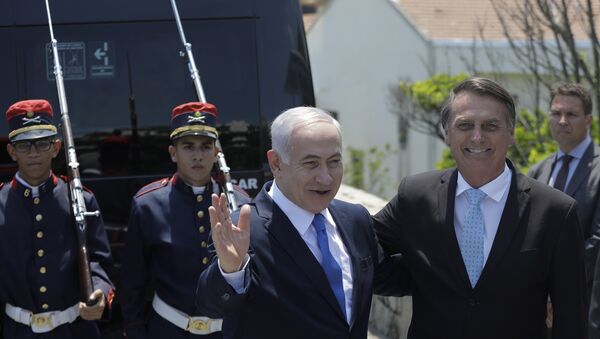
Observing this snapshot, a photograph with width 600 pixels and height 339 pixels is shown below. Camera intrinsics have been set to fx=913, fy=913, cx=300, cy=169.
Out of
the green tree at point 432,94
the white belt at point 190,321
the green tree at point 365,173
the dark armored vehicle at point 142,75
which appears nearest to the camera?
the white belt at point 190,321

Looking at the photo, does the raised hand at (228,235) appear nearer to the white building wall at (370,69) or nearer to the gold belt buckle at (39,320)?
the gold belt buckle at (39,320)

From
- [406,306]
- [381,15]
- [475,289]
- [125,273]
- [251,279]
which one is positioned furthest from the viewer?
[381,15]

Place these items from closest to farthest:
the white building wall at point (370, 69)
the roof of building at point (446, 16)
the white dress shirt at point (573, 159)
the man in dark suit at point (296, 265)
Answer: the man in dark suit at point (296, 265), the white dress shirt at point (573, 159), the white building wall at point (370, 69), the roof of building at point (446, 16)

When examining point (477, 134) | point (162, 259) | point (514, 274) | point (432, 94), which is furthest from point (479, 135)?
point (432, 94)

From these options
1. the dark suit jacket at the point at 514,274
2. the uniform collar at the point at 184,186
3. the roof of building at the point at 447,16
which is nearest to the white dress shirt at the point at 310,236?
the dark suit jacket at the point at 514,274

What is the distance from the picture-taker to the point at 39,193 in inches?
173

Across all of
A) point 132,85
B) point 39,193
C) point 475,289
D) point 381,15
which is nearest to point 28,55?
point 132,85

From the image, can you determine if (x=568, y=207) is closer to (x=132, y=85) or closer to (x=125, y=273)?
(x=125, y=273)

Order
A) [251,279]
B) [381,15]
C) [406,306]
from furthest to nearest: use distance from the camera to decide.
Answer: [381,15], [406,306], [251,279]

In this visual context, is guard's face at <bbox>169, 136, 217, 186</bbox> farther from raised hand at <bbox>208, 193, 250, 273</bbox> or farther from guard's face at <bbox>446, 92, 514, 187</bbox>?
raised hand at <bbox>208, 193, 250, 273</bbox>

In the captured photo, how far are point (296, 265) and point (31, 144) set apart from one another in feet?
6.35

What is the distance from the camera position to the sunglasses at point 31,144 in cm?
434

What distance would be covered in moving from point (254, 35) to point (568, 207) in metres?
2.45

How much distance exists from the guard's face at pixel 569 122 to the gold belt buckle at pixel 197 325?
2.77 m
